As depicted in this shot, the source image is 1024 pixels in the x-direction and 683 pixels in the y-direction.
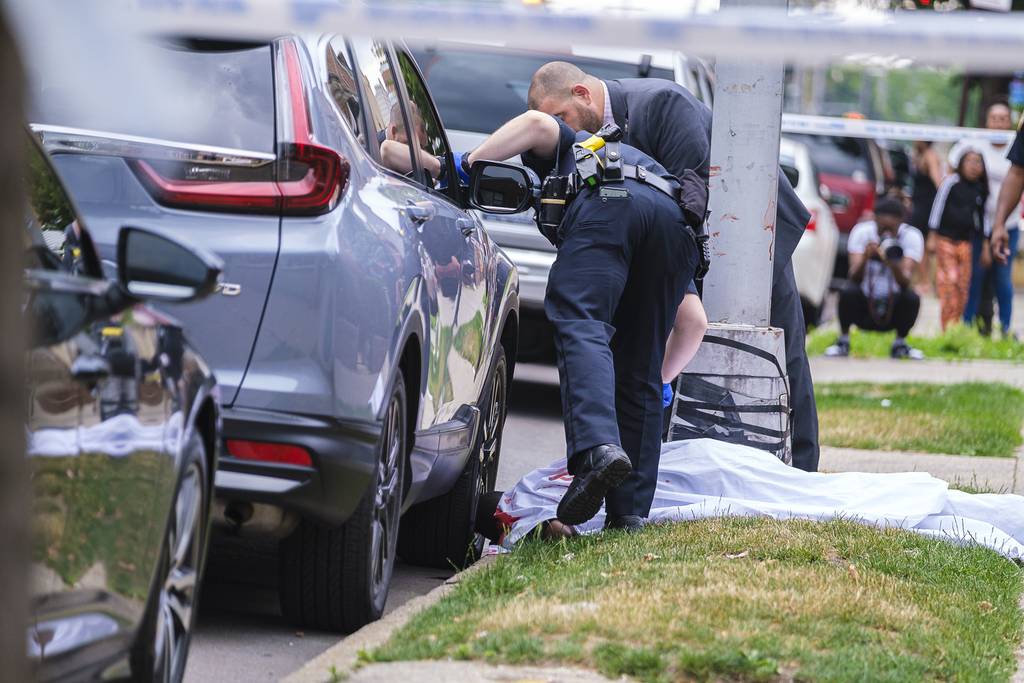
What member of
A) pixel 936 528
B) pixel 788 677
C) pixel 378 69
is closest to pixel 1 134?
pixel 788 677

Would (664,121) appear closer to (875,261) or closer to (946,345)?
(875,261)

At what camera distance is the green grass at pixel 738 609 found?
3955 millimetres

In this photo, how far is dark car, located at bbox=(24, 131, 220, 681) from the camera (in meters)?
2.77

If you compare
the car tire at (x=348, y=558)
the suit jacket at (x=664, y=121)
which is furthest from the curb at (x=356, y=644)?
the suit jacket at (x=664, y=121)

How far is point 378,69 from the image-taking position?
504 centimetres

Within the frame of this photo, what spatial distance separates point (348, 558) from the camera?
14.5ft

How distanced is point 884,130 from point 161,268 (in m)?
18.9

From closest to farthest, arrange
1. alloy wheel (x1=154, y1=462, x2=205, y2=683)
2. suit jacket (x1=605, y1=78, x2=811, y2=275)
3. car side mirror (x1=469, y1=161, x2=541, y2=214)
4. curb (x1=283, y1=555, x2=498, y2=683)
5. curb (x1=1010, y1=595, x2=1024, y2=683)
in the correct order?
alloy wheel (x1=154, y1=462, x2=205, y2=683) → curb (x1=283, y1=555, x2=498, y2=683) → curb (x1=1010, y1=595, x2=1024, y2=683) → car side mirror (x1=469, y1=161, x2=541, y2=214) → suit jacket (x1=605, y1=78, x2=811, y2=275)

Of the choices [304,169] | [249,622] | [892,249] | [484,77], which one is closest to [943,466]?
[484,77]

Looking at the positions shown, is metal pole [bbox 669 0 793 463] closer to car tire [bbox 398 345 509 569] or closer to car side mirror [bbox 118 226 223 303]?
car tire [bbox 398 345 509 569]

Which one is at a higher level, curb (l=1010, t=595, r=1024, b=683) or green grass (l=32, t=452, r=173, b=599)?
green grass (l=32, t=452, r=173, b=599)

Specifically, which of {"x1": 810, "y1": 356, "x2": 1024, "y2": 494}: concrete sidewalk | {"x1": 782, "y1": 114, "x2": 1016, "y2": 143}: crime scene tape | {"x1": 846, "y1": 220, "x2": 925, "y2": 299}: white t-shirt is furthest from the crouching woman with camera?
{"x1": 782, "y1": 114, "x2": 1016, "y2": 143}: crime scene tape

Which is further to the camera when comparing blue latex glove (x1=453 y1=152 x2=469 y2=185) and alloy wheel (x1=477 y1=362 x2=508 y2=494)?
alloy wheel (x1=477 y1=362 x2=508 y2=494)

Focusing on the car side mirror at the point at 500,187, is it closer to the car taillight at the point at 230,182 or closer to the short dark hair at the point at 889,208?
the car taillight at the point at 230,182
